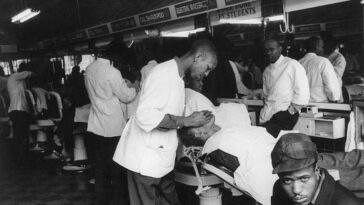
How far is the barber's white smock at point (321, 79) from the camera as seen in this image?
4332 mm

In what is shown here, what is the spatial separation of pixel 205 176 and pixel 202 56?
0.94 m

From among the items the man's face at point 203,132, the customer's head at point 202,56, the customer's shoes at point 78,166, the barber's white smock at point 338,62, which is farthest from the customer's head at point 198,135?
the customer's shoes at point 78,166

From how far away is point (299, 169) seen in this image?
1696 mm

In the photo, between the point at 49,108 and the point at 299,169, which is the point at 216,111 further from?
the point at 49,108

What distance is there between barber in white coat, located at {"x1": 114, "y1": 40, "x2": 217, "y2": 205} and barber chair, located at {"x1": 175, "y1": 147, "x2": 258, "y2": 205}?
30 cm

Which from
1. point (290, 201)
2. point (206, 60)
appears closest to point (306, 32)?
point (206, 60)

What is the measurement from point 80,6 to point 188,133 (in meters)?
8.18

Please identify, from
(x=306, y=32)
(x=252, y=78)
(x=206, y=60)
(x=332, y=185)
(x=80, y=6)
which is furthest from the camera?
Answer: (x=80, y=6)

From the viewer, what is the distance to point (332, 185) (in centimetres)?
166

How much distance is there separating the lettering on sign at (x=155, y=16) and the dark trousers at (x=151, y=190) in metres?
4.49

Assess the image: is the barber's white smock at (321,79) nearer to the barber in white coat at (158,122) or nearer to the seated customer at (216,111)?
the seated customer at (216,111)

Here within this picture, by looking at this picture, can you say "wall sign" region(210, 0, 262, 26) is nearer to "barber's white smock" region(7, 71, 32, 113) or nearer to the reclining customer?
the reclining customer

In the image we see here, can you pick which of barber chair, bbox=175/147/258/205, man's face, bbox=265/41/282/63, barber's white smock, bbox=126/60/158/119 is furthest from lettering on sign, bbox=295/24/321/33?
barber chair, bbox=175/147/258/205

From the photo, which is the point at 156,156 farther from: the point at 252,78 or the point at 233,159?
the point at 252,78
